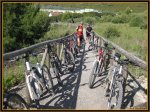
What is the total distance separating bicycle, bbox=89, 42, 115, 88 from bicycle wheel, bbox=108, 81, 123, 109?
1409 millimetres

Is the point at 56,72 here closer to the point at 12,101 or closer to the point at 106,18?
the point at 12,101

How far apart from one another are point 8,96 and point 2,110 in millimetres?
205

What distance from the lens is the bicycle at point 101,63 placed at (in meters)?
7.20

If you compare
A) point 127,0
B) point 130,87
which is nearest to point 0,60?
point 127,0

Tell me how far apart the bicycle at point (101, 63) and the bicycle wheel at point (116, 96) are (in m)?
1.41

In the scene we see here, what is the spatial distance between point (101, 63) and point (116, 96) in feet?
7.22

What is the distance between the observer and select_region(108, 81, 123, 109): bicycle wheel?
534 cm

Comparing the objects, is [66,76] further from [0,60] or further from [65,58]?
[0,60]

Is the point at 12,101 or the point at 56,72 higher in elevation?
the point at 12,101

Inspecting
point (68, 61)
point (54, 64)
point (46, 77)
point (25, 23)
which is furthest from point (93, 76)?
point (25, 23)

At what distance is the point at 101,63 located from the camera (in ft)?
Answer: 25.0

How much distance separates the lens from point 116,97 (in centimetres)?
546

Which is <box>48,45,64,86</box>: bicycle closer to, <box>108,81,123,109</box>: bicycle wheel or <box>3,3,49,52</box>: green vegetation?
<box>108,81,123,109</box>: bicycle wheel

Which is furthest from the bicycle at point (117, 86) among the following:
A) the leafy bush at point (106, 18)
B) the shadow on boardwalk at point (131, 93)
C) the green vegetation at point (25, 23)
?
the leafy bush at point (106, 18)
